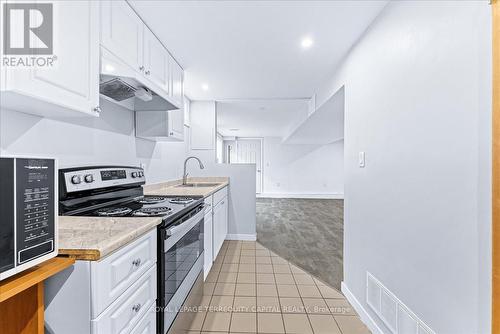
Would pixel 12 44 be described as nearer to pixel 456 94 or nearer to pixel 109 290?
pixel 109 290

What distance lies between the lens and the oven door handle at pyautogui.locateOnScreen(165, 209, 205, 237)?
1342 millimetres

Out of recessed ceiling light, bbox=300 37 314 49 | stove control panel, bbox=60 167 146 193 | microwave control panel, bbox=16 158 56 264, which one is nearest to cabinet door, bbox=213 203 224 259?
stove control panel, bbox=60 167 146 193

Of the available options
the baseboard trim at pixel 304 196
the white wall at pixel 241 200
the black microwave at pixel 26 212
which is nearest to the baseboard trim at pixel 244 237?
the white wall at pixel 241 200

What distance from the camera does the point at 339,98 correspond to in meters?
2.89

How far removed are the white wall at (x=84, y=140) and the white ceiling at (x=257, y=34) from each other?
2.72 ft

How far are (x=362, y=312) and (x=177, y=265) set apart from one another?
1.47 metres

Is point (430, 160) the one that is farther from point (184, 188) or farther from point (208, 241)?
point (184, 188)

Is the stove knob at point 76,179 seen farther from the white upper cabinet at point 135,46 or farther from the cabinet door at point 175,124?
the cabinet door at point 175,124

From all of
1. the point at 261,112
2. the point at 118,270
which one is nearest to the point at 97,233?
the point at 118,270

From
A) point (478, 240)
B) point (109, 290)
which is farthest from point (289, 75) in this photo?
point (109, 290)

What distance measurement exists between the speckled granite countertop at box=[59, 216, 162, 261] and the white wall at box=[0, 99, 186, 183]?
43 centimetres

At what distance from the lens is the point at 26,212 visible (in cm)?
69

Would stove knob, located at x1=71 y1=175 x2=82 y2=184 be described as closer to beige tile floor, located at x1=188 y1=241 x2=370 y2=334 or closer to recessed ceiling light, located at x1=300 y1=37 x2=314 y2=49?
beige tile floor, located at x1=188 y1=241 x2=370 y2=334

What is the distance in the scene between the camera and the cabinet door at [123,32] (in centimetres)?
141
